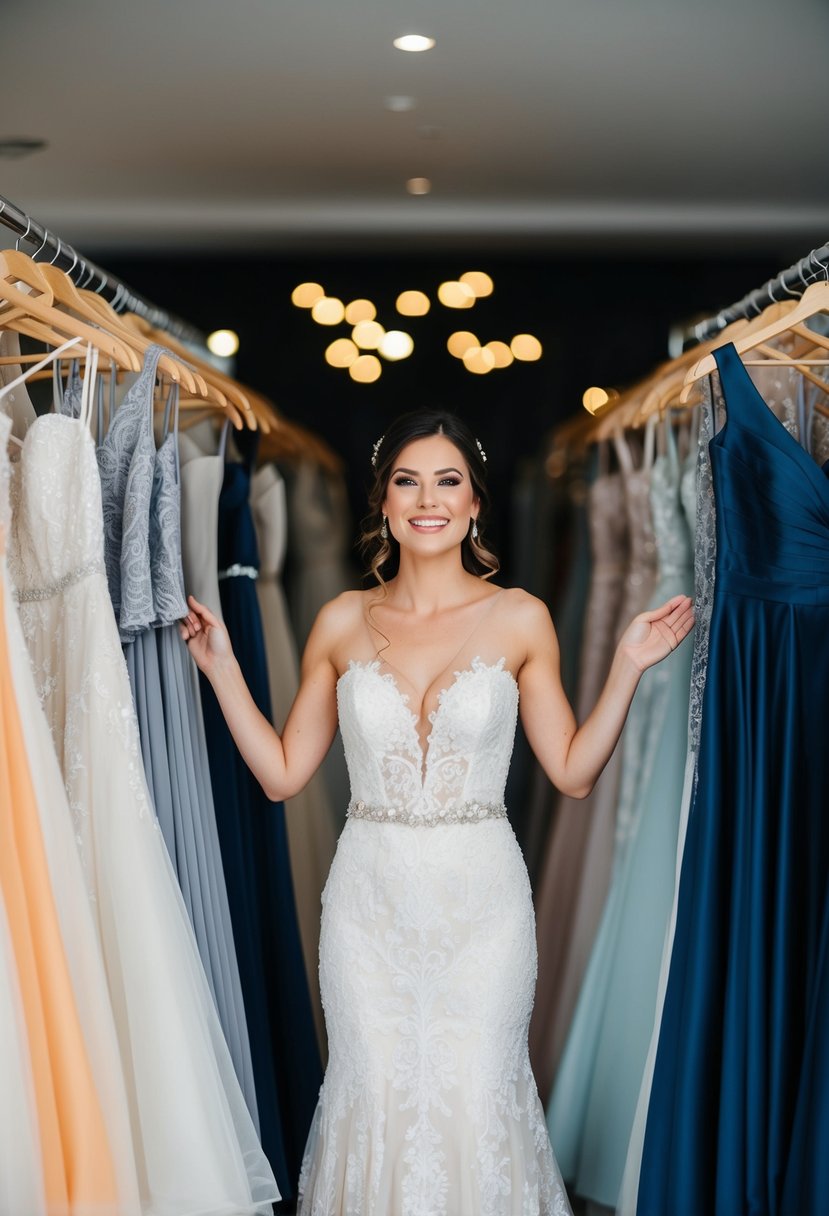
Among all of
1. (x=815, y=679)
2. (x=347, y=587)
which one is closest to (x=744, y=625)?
(x=815, y=679)

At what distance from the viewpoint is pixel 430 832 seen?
254 centimetres

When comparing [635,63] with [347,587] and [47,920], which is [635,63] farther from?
[47,920]

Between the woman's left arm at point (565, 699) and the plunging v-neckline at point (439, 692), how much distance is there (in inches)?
2.8

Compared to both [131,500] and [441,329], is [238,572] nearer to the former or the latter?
[131,500]

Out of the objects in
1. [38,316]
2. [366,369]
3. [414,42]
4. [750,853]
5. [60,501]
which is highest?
[414,42]

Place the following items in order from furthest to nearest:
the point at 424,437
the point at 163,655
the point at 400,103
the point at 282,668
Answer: the point at 282,668 → the point at 400,103 → the point at 424,437 → the point at 163,655

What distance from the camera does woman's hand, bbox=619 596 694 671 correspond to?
253cm

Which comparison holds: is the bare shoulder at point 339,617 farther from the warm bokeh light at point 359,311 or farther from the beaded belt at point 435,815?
the warm bokeh light at point 359,311

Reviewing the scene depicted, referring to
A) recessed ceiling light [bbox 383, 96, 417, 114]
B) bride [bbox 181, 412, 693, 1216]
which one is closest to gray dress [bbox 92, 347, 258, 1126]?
bride [bbox 181, 412, 693, 1216]

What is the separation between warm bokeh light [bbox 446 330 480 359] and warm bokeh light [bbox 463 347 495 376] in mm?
17

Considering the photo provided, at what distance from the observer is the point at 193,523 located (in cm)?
304

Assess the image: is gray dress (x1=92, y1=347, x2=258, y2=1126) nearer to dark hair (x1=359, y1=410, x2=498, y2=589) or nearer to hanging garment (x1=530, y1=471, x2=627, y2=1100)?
dark hair (x1=359, y1=410, x2=498, y2=589)

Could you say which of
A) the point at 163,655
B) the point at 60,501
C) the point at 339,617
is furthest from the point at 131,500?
the point at 339,617

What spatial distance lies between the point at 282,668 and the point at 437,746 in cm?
138
